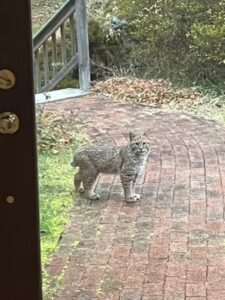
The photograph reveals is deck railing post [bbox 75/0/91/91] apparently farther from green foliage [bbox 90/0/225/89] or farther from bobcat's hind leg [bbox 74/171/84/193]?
bobcat's hind leg [bbox 74/171/84/193]

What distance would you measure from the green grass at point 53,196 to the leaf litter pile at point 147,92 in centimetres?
→ 147

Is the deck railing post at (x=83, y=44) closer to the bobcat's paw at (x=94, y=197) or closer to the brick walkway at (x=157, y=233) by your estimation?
the brick walkway at (x=157, y=233)

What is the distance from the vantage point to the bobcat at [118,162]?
352cm

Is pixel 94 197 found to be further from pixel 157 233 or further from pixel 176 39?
pixel 176 39

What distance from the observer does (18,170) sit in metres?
1.67

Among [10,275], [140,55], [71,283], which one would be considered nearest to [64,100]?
[140,55]

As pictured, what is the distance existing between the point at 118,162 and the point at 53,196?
0.38 metres

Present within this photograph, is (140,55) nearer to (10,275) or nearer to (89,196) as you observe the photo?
(89,196)

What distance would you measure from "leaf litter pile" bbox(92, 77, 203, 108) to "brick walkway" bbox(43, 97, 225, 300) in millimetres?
863

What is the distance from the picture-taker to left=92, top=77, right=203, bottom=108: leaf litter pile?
5551 millimetres

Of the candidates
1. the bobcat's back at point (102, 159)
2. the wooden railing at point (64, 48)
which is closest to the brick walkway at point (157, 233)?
the bobcat's back at point (102, 159)

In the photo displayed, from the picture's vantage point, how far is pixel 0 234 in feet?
5.60

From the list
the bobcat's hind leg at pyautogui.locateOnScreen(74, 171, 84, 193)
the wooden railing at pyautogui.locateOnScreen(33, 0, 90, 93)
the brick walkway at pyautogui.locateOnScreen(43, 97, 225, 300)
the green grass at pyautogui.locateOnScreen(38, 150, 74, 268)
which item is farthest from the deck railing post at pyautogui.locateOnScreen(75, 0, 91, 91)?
the bobcat's hind leg at pyautogui.locateOnScreen(74, 171, 84, 193)

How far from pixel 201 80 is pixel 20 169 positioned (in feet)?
14.1
